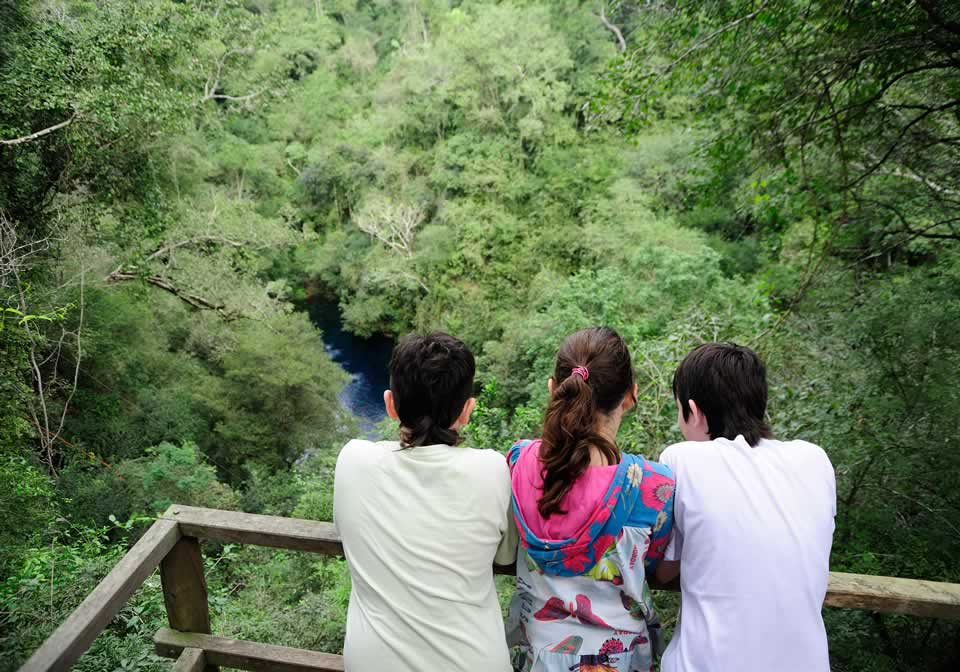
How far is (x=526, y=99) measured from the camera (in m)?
21.3

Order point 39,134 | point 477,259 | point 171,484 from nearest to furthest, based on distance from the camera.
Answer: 1. point 39,134
2. point 171,484
3. point 477,259

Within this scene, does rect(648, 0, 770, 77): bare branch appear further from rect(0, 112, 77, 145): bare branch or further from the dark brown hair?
rect(0, 112, 77, 145): bare branch

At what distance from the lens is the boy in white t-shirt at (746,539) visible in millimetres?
1233

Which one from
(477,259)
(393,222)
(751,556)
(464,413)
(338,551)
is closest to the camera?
(751,556)

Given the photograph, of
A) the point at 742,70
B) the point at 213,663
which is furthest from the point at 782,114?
the point at 213,663

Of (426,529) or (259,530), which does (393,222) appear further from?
(426,529)

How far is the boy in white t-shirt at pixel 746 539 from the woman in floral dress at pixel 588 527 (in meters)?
0.07

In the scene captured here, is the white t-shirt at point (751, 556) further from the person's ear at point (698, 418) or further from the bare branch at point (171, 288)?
the bare branch at point (171, 288)

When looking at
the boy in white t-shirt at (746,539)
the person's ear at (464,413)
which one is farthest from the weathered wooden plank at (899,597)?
the person's ear at (464,413)

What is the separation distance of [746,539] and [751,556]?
0.03m

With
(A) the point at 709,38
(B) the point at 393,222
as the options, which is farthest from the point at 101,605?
(B) the point at 393,222

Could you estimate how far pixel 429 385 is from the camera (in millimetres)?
1364

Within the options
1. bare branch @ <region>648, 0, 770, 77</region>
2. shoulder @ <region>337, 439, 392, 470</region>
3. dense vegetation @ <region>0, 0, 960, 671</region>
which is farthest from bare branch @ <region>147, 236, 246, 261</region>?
shoulder @ <region>337, 439, 392, 470</region>

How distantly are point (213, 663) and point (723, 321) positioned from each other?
532cm
